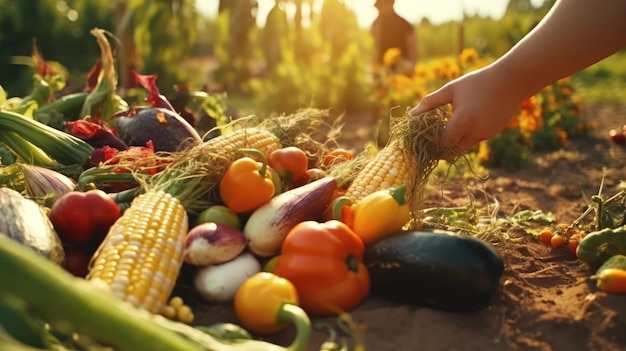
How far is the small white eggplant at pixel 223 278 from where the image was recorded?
2461 millimetres

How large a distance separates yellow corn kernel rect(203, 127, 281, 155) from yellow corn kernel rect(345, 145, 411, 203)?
46 centimetres

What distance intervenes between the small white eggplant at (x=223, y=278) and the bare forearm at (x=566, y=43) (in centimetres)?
125

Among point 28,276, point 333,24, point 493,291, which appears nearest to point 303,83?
point 333,24

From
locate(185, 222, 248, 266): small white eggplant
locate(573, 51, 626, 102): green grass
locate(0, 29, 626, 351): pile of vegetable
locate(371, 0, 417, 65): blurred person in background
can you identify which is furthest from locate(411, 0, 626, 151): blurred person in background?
locate(573, 51, 626, 102): green grass

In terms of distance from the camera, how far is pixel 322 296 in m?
2.37

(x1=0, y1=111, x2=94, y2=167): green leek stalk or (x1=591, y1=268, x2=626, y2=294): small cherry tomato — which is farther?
(x1=0, y1=111, x2=94, y2=167): green leek stalk

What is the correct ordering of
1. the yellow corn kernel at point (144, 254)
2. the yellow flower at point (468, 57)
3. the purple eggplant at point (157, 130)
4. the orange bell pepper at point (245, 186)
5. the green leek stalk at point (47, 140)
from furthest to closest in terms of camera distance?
1. the yellow flower at point (468, 57)
2. the purple eggplant at point (157, 130)
3. the green leek stalk at point (47, 140)
4. the orange bell pepper at point (245, 186)
5. the yellow corn kernel at point (144, 254)

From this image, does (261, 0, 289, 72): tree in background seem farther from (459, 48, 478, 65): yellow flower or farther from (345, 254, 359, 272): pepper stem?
(345, 254, 359, 272): pepper stem

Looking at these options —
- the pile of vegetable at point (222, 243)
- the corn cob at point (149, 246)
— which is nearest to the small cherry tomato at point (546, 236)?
the pile of vegetable at point (222, 243)

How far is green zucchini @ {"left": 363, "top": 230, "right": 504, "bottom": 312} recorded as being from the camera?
2.36 meters

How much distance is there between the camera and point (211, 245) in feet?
8.11

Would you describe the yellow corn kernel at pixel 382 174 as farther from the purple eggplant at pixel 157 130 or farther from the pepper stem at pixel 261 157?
the purple eggplant at pixel 157 130

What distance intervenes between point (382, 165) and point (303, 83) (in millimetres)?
8496

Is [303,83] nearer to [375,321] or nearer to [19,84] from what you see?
[19,84]
